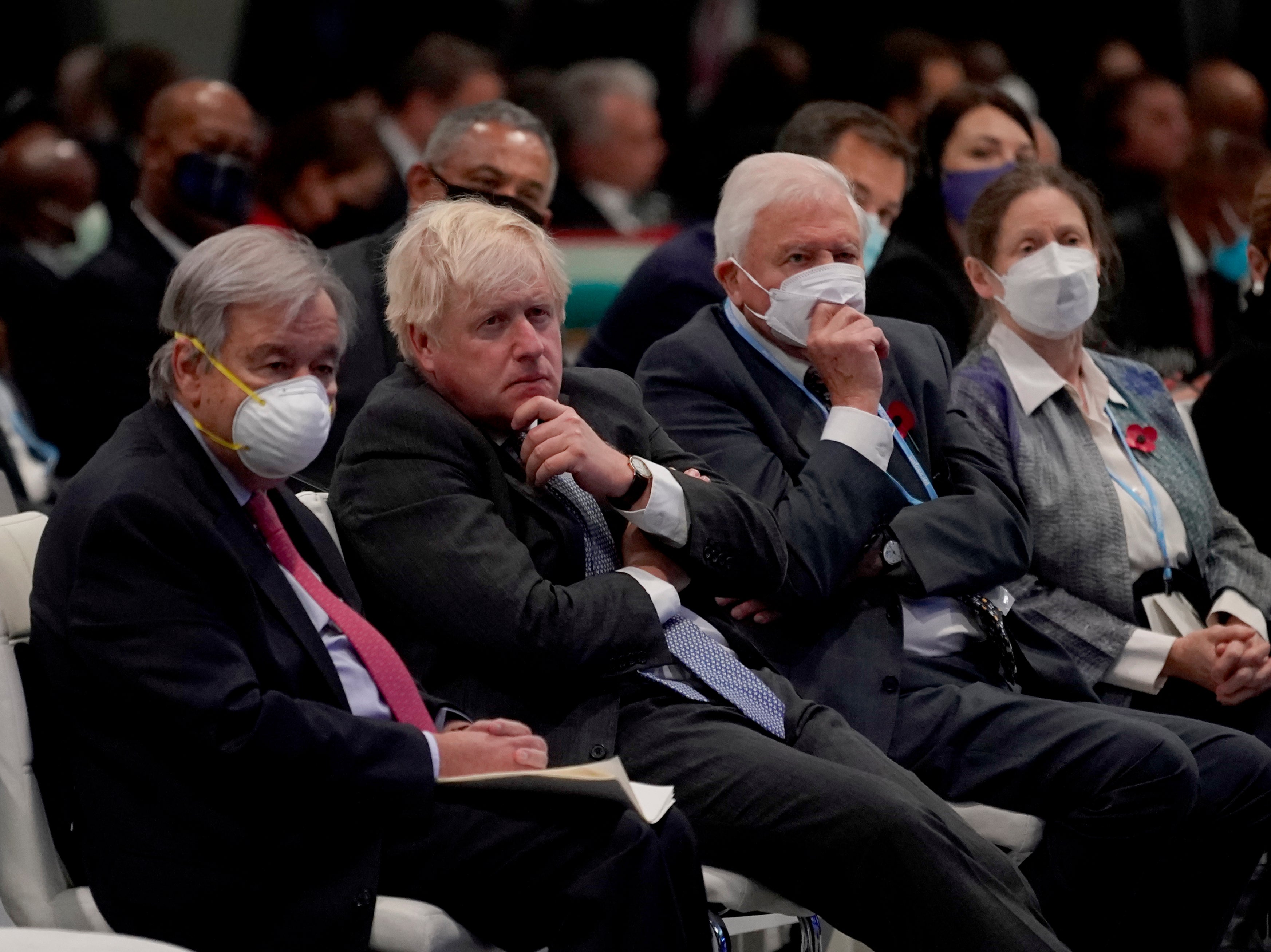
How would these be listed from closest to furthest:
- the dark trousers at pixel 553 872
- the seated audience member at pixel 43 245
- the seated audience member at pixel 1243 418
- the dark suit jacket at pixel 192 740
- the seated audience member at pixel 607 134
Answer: the dark suit jacket at pixel 192 740 → the dark trousers at pixel 553 872 → the seated audience member at pixel 1243 418 → the seated audience member at pixel 43 245 → the seated audience member at pixel 607 134

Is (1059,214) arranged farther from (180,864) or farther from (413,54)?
(413,54)

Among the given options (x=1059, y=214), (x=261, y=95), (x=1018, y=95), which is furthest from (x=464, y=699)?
(x=261, y=95)

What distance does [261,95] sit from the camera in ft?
31.7

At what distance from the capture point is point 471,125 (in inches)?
181

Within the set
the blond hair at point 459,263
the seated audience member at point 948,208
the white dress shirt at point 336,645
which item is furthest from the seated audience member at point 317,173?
the white dress shirt at point 336,645

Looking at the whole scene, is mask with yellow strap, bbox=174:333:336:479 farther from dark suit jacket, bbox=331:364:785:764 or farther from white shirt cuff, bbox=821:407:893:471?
white shirt cuff, bbox=821:407:893:471

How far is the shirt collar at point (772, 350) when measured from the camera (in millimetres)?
3484

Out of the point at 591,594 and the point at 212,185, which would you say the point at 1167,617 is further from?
the point at 212,185

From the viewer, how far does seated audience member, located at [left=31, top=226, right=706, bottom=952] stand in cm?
244

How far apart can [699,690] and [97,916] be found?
1.04 meters

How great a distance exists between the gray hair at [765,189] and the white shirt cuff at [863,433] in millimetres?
437

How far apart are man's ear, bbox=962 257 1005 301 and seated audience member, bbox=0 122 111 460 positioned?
8.92 feet

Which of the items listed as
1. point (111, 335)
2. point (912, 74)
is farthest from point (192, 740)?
point (912, 74)

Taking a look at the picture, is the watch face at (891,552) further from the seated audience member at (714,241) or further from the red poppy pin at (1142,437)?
the seated audience member at (714,241)
